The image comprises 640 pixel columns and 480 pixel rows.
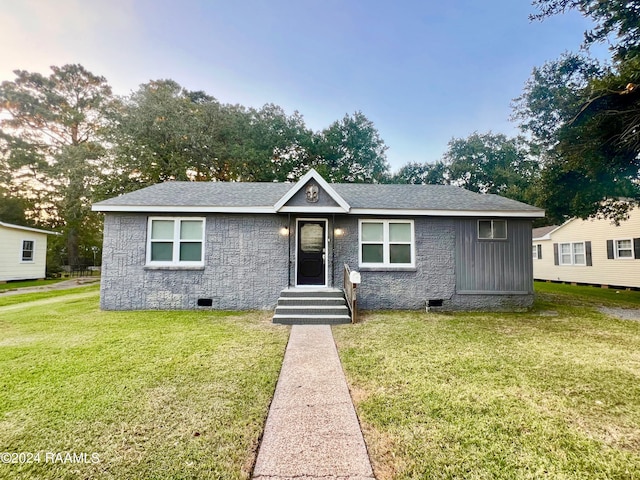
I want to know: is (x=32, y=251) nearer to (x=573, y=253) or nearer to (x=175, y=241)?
(x=175, y=241)

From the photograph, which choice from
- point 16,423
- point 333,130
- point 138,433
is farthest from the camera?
point 333,130

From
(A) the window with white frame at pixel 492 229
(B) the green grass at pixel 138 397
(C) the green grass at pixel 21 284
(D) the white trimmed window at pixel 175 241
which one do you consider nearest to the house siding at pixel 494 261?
(A) the window with white frame at pixel 492 229

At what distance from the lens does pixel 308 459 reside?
2258 millimetres

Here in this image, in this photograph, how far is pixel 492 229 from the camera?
346 inches

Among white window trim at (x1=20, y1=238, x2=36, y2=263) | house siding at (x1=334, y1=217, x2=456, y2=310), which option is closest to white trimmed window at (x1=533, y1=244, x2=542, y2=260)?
house siding at (x1=334, y1=217, x2=456, y2=310)

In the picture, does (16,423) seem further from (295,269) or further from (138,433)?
(295,269)

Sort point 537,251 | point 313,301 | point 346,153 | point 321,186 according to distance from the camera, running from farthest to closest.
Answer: point 346,153, point 537,251, point 321,186, point 313,301

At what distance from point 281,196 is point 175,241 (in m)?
3.67

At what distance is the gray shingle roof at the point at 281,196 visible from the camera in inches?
333

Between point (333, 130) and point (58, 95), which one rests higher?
point (58, 95)

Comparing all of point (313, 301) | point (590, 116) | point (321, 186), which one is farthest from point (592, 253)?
point (313, 301)

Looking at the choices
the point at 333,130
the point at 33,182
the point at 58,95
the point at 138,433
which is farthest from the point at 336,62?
the point at 33,182

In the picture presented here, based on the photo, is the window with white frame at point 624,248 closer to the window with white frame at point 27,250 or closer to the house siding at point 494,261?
the house siding at point 494,261

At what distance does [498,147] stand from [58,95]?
38619mm
